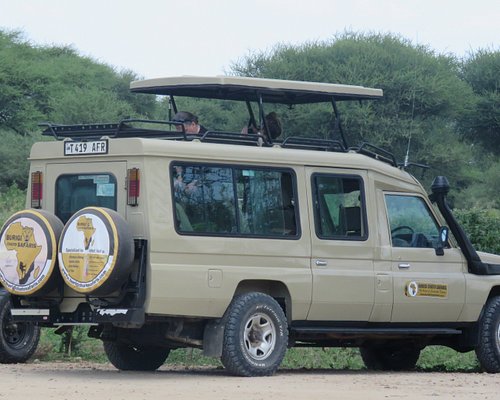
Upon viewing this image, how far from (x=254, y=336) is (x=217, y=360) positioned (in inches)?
112

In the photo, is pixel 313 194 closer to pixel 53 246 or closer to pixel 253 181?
pixel 253 181

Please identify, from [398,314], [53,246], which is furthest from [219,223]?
[398,314]

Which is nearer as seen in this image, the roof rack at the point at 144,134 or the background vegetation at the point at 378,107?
the roof rack at the point at 144,134

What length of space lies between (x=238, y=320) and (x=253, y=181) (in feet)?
4.45

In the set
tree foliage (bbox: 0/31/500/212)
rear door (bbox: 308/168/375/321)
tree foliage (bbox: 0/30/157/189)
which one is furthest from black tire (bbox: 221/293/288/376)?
tree foliage (bbox: 0/30/157/189)

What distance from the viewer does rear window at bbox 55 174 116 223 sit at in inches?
464

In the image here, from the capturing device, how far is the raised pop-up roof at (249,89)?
12.7m

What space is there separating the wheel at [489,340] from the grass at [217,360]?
65 centimetres

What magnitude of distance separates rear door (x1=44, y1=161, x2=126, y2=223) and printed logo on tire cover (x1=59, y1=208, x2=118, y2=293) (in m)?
0.37

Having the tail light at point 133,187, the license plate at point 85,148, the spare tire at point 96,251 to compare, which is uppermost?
the license plate at point 85,148

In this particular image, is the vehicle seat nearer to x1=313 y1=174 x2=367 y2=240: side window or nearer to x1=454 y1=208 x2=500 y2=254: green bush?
x1=313 y1=174 x2=367 y2=240: side window

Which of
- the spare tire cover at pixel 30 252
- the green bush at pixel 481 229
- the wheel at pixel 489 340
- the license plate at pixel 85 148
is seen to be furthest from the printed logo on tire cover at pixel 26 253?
the green bush at pixel 481 229

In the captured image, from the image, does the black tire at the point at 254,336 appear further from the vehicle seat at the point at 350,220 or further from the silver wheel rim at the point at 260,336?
the vehicle seat at the point at 350,220

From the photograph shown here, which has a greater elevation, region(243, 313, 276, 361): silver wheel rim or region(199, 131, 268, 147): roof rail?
region(199, 131, 268, 147): roof rail
